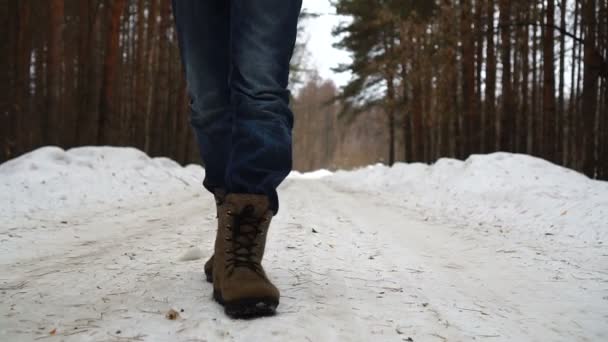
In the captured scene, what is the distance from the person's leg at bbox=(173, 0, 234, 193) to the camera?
1.60 m

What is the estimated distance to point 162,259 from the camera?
78.9 inches

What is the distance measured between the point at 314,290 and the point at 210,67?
100 cm

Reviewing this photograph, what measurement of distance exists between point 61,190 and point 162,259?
3.78 m

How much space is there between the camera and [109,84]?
33.1ft

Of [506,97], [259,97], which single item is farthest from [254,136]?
[506,97]

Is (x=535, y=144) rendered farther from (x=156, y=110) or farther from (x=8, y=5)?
(x=8, y=5)

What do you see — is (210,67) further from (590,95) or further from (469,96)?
(469,96)

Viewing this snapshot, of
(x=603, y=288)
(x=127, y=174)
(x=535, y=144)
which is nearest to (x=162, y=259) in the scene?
(x=603, y=288)

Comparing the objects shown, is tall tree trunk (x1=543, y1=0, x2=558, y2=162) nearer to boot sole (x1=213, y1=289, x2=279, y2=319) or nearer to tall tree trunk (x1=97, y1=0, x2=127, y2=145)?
boot sole (x1=213, y1=289, x2=279, y2=319)

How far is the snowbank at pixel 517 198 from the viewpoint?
3.39m

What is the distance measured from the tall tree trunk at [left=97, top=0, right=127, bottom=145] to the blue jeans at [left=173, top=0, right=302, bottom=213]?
9.67 meters

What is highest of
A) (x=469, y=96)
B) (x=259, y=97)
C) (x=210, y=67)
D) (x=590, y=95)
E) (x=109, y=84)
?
(x=469, y=96)

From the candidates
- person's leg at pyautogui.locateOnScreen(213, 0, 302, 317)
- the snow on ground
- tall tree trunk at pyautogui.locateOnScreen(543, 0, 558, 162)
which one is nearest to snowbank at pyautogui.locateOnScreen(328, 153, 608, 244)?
the snow on ground

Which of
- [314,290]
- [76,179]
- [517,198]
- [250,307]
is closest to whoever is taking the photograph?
[250,307]
